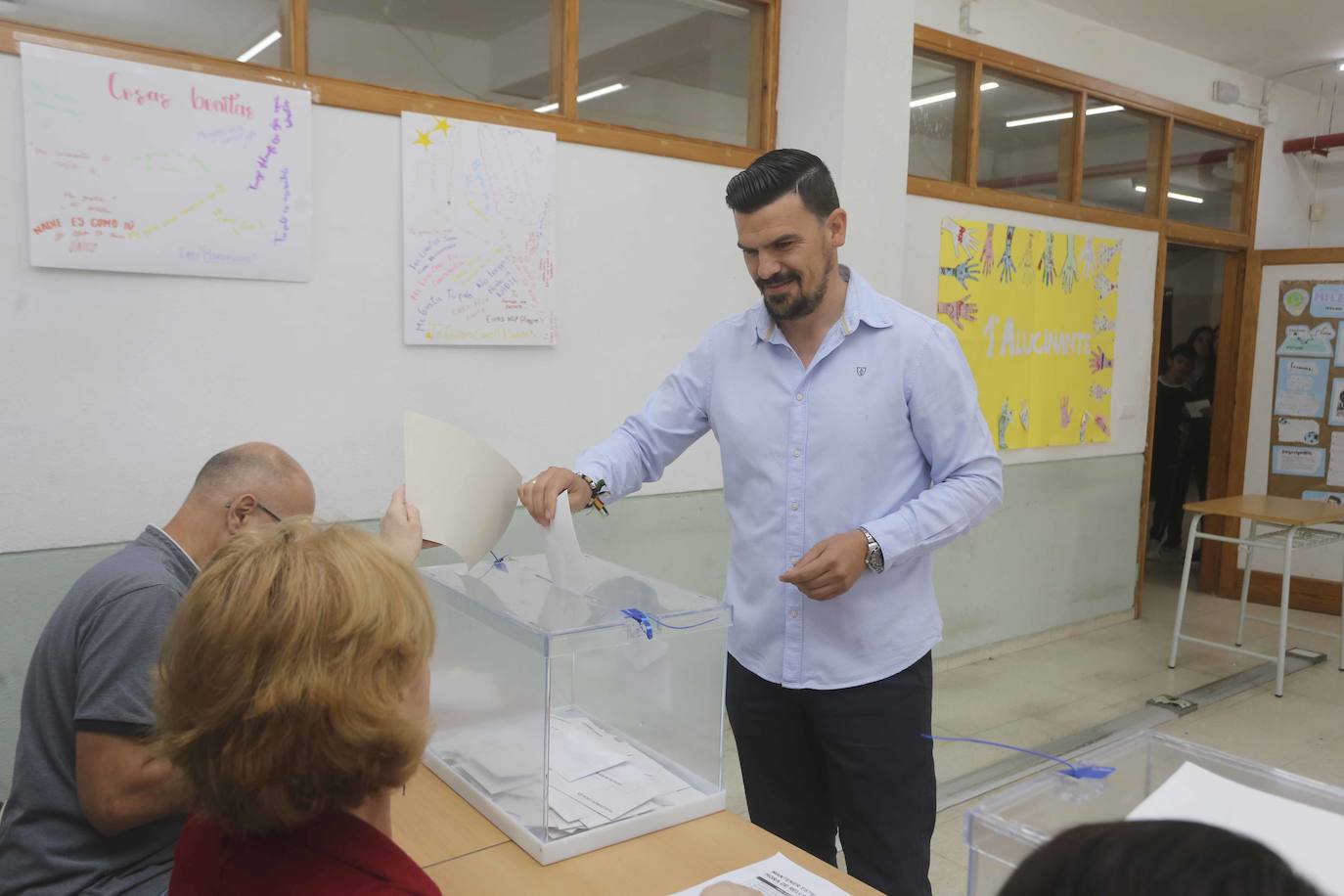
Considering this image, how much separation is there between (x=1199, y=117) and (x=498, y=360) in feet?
14.3

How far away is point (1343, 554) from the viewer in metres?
5.55

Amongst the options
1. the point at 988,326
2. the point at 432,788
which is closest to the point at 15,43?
the point at 432,788

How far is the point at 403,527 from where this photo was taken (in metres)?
1.48

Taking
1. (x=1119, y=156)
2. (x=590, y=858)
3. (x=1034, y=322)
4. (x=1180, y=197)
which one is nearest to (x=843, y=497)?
(x=590, y=858)

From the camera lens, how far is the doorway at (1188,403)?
600 centimetres

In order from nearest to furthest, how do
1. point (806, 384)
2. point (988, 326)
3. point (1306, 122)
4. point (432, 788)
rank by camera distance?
point (432, 788) → point (806, 384) → point (988, 326) → point (1306, 122)

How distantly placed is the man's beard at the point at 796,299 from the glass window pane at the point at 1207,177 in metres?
4.28

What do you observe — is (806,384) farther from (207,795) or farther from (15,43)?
(15,43)

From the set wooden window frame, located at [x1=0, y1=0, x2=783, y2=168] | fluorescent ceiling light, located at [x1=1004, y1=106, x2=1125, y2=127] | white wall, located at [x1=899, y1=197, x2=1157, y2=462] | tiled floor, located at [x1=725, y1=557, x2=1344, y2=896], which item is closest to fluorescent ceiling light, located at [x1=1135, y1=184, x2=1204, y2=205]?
white wall, located at [x1=899, y1=197, x2=1157, y2=462]

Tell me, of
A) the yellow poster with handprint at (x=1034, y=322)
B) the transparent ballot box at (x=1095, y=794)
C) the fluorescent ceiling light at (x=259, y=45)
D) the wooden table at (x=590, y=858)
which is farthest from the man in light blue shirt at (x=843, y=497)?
the yellow poster with handprint at (x=1034, y=322)

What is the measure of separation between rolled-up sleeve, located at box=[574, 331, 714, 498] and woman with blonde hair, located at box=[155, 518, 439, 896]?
3.23ft

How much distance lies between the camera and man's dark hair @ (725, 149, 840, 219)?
66.6 inches

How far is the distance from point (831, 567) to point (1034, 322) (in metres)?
3.38

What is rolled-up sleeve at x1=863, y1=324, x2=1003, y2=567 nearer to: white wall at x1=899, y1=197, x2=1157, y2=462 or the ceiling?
white wall at x1=899, y1=197, x2=1157, y2=462
